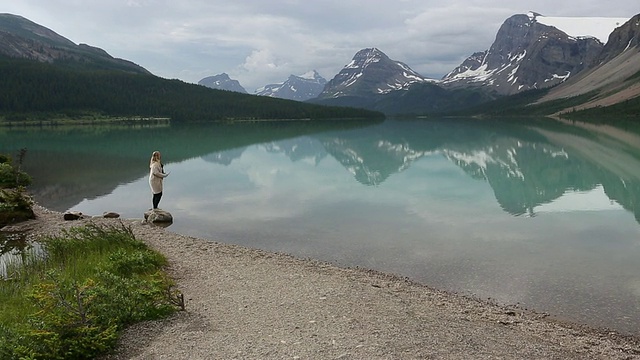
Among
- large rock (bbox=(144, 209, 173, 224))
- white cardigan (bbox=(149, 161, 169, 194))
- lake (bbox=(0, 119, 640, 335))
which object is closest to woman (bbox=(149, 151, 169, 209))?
white cardigan (bbox=(149, 161, 169, 194))

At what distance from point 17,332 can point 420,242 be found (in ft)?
49.0

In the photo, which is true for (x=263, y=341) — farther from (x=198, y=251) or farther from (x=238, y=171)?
(x=238, y=171)

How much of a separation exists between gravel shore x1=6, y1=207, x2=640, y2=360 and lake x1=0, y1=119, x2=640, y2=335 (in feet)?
5.82

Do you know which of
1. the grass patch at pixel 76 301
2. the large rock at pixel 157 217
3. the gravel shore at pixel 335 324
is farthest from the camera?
the large rock at pixel 157 217

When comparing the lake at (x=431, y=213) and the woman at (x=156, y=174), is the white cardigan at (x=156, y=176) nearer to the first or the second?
the woman at (x=156, y=174)

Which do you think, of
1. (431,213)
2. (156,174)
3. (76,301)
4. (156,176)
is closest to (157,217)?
(156,176)

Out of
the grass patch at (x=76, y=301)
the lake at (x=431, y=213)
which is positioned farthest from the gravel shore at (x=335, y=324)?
the lake at (x=431, y=213)

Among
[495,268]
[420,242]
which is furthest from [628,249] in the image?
[420,242]

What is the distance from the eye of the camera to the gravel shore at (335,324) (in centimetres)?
829

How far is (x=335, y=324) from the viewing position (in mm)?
9539

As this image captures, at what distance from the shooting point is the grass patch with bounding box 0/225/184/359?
7.61m

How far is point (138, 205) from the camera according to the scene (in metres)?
28.5

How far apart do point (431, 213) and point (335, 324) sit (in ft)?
57.4

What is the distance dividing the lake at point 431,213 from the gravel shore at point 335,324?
1774 mm
